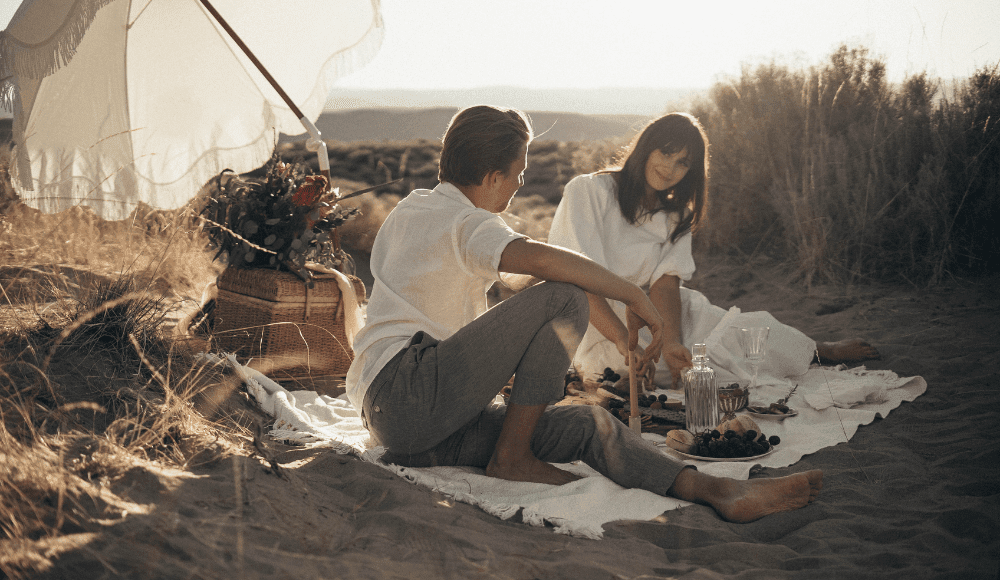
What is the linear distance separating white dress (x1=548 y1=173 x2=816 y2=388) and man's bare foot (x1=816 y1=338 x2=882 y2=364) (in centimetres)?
33

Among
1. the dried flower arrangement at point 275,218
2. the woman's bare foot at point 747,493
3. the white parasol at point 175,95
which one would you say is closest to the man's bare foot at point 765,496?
the woman's bare foot at point 747,493

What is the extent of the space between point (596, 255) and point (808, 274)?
2734 mm

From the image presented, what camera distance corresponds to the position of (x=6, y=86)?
350 cm

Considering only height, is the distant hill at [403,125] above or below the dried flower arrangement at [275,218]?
above

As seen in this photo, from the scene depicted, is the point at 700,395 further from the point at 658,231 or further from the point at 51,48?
the point at 51,48

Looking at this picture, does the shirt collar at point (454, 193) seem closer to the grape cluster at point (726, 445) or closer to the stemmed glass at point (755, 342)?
the grape cluster at point (726, 445)

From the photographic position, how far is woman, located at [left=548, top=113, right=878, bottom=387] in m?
3.52

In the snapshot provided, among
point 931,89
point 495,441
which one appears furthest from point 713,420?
point 931,89

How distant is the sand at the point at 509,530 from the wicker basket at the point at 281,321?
3.91ft

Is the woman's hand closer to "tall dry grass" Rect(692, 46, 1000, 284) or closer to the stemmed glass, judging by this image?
the stemmed glass

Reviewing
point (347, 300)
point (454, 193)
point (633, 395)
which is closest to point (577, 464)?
point (633, 395)

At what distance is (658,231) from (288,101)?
2.25m

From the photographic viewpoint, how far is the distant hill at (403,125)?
17500 millimetres

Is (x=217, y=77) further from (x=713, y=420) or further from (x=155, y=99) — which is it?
(x=713, y=420)
